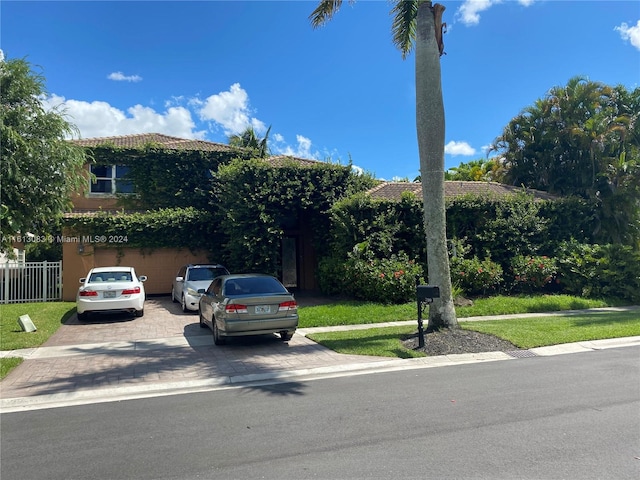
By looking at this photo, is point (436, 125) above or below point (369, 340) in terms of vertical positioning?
above

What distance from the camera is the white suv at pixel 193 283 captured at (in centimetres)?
1441

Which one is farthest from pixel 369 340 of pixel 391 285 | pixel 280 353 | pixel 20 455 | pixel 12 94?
pixel 12 94

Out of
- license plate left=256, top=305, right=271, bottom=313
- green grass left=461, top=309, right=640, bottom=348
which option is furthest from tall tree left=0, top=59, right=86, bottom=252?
green grass left=461, top=309, right=640, bottom=348

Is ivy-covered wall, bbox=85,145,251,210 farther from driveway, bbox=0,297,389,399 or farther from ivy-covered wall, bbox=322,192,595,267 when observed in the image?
driveway, bbox=0,297,389,399

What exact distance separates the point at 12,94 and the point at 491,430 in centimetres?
1200

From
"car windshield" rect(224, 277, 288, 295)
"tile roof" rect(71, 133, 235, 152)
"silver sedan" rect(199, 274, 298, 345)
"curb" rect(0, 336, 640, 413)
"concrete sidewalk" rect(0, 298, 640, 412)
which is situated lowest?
"curb" rect(0, 336, 640, 413)

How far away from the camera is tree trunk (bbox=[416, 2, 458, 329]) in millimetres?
10211

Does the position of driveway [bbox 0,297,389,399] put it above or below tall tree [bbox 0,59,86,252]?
below

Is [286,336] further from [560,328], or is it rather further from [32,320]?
[32,320]

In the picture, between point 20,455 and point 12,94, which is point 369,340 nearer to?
point 20,455

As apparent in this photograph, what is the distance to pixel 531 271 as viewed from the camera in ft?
53.2

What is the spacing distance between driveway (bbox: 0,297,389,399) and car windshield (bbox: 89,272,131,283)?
1.71 meters

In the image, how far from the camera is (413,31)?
12273 millimetres

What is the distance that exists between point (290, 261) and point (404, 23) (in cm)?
1211
